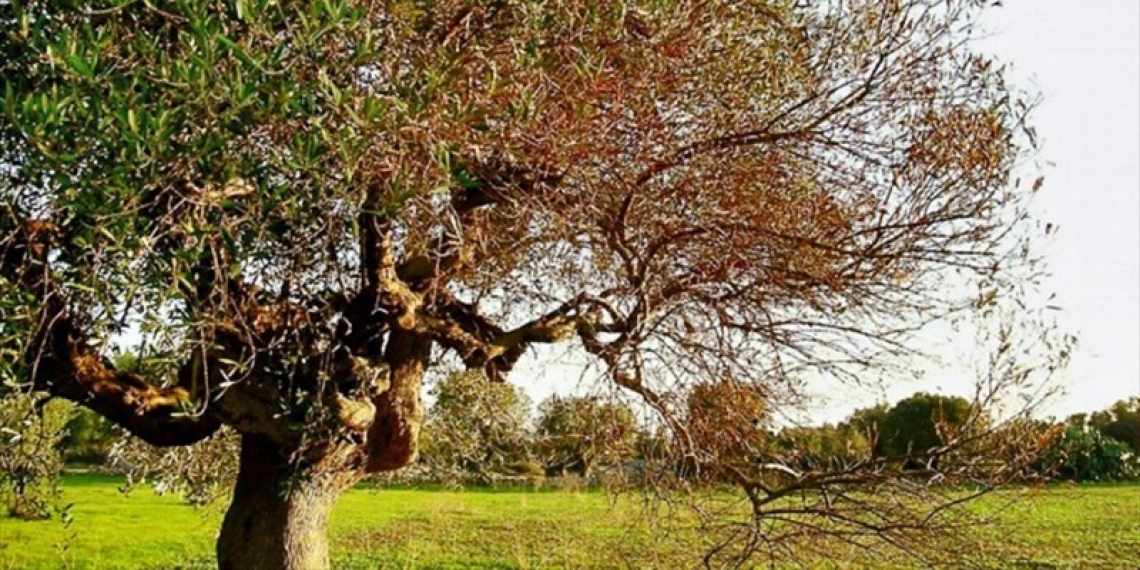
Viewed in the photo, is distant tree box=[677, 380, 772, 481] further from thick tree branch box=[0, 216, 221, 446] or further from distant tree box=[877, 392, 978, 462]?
thick tree branch box=[0, 216, 221, 446]

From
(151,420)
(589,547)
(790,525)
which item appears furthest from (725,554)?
(589,547)

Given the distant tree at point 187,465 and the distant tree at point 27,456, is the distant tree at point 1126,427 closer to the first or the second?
the distant tree at point 187,465

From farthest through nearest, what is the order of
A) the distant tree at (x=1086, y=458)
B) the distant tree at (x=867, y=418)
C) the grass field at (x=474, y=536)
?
the grass field at (x=474, y=536)
the distant tree at (x=867, y=418)
the distant tree at (x=1086, y=458)

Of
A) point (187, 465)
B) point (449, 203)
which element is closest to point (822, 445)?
point (449, 203)

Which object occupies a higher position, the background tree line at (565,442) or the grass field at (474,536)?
the background tree line at (565,442)

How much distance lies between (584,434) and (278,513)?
1.93 m

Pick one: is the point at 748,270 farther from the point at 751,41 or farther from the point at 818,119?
the point at 751,41

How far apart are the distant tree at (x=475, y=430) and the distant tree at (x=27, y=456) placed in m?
2.75

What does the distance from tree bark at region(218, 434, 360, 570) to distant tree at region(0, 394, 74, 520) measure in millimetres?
946

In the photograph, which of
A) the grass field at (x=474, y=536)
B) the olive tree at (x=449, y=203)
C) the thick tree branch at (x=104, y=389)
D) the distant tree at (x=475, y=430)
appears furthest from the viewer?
the grass field at (x=474, y=536)

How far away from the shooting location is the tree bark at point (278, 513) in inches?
193

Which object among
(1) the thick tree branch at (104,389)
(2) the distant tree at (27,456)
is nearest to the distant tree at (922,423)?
(1) the thick tree branch at (104,389)

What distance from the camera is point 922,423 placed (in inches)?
266

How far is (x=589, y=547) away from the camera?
11.7 meters
